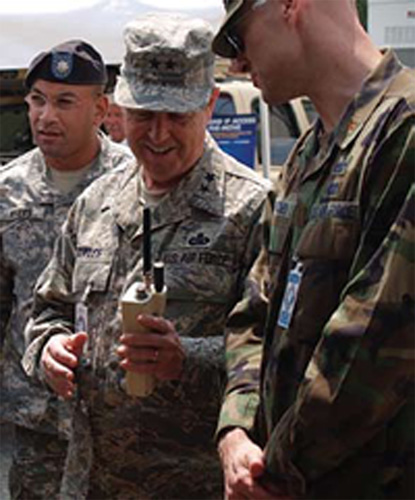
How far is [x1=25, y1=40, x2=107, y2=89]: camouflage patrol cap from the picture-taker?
344 centimetres

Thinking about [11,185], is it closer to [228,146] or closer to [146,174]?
[146,174]

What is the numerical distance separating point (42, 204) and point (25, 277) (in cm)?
28

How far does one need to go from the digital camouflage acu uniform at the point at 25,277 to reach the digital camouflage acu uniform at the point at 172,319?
60 centimetres

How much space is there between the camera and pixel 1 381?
11.4 feet

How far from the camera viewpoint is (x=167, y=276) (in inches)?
98.0

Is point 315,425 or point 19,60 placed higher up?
point 315,425

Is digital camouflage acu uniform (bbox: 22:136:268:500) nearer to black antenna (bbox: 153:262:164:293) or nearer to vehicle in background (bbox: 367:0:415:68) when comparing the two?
black antenna (bbox: 153:262:164:293)

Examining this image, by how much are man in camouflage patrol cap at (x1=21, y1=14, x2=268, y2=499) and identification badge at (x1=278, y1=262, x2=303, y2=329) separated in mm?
658

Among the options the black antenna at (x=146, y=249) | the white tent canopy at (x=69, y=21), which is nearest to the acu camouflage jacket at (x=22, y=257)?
the black antenna at (x=146, y=249)

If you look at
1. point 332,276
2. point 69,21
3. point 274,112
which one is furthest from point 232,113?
point 332,276

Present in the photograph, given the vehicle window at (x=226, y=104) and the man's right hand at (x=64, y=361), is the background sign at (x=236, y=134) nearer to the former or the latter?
the vehicle window at (x=226, y=104)

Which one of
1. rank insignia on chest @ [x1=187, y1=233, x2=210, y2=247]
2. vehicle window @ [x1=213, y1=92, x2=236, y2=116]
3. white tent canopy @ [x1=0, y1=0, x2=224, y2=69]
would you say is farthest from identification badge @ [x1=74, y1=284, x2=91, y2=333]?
Answer: vehicle window @ [x1=213, y1=92, x2=236, y2=116]

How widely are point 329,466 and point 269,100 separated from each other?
722 mm

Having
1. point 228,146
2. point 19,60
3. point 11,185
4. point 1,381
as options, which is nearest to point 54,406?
point 1,381
